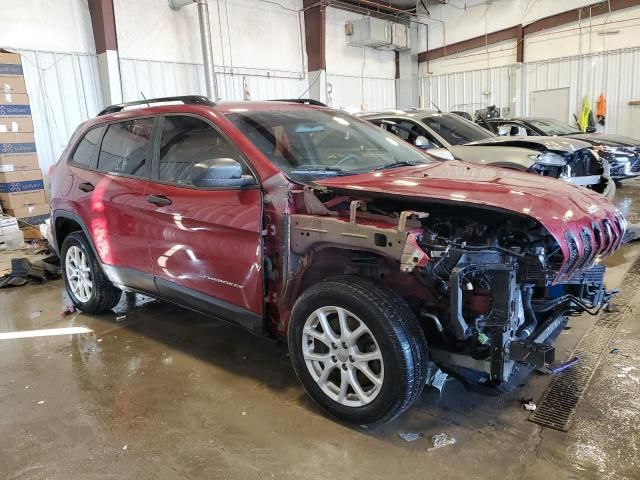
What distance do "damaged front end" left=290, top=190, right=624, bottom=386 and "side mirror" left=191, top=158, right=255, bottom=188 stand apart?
39 cm

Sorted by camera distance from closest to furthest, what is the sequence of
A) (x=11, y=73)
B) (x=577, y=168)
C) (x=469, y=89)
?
(x=577, y=168) → (x=11, y=73) → (x=469, y=89)

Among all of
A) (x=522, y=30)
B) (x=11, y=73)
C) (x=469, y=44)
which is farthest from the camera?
(x=469, y=44)

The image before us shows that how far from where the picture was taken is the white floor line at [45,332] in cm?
409

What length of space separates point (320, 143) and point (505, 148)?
3.78m

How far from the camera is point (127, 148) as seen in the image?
12.2 ft

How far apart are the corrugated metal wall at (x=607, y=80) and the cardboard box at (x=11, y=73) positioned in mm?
12875

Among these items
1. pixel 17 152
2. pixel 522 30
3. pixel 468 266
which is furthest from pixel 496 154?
pixel 522 30

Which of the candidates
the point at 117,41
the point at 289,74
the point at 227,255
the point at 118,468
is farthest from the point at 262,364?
the point at 289,74

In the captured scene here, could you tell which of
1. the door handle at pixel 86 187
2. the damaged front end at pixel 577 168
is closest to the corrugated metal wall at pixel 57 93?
the door handle at pixel 86 187

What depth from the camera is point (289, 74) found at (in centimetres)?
1362

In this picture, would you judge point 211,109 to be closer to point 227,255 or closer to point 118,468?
point 227,255

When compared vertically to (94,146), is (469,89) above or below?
above

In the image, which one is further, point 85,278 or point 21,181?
point 21,181

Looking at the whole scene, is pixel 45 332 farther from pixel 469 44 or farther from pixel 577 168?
pixel 469 44
